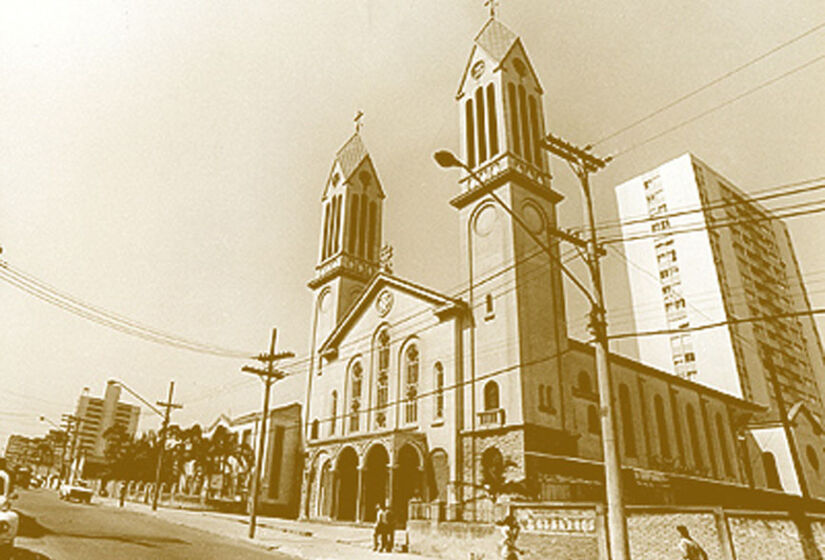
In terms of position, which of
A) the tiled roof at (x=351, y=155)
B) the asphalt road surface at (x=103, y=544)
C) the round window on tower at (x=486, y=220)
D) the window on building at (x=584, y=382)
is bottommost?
the asphalt road surface at (x=103, y=544)

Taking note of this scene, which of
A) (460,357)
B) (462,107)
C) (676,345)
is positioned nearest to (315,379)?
(460,357)

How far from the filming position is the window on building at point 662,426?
3552 centimetres

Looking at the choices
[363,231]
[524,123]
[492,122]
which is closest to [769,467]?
[524,123]

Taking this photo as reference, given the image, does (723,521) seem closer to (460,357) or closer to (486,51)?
(460,357)

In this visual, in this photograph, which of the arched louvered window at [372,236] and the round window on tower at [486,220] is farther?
the arched louvered window at [372,236]

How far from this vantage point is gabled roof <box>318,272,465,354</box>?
101ft

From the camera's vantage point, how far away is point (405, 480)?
30.0m

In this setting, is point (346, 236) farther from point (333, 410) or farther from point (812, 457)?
point (812, 457)

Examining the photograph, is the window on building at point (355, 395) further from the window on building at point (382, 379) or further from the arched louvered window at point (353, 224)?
the arched louvered window at point (353, 224)

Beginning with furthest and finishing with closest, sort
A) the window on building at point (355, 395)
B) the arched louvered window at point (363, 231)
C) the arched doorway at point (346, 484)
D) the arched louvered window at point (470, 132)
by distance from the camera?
the arched louvered window at point (363, 231)
the window on building at point (355, 395)
the arched louvered window at point (470, 132)
the arched doorway at point (346, 484)

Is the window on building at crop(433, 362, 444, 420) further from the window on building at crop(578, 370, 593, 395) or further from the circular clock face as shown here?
the window on building at crop(578, 370, 593, 395)

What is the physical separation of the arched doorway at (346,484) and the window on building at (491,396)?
9.84 metres

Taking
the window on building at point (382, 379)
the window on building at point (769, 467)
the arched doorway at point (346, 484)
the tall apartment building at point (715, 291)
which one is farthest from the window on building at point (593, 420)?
the tall apartment building at point (715, 291)

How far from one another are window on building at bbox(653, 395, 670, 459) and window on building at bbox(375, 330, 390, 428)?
60.7ft
